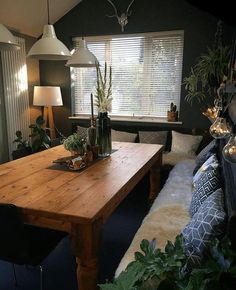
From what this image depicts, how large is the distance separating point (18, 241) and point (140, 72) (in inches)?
141

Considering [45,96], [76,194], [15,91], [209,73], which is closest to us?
[76,194]

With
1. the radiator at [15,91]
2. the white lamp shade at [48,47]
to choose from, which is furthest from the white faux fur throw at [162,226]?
the radiator at [15,91]

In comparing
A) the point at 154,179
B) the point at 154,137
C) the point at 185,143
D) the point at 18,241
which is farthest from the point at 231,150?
the point at 154,137

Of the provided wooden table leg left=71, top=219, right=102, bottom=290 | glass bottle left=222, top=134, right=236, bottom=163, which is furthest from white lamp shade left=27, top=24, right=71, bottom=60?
glass bottle left=222, top=134, right=236, bottom=163

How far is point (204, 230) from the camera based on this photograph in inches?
51.3

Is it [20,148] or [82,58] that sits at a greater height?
[82,58]

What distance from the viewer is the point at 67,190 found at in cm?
173

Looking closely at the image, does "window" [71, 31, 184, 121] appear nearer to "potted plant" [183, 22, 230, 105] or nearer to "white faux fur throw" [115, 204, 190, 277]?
"potted plant" [183, 22, 230, 105]

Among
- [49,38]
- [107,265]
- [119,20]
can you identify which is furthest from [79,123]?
[107,265]

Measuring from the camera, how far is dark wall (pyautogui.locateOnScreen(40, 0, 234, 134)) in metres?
3.98

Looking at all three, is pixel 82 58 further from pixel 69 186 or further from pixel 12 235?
pixel 12 235

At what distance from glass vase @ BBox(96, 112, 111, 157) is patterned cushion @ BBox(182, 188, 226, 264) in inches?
52.1

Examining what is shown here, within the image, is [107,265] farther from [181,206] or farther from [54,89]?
[54,89]

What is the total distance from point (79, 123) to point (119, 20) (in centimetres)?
186
